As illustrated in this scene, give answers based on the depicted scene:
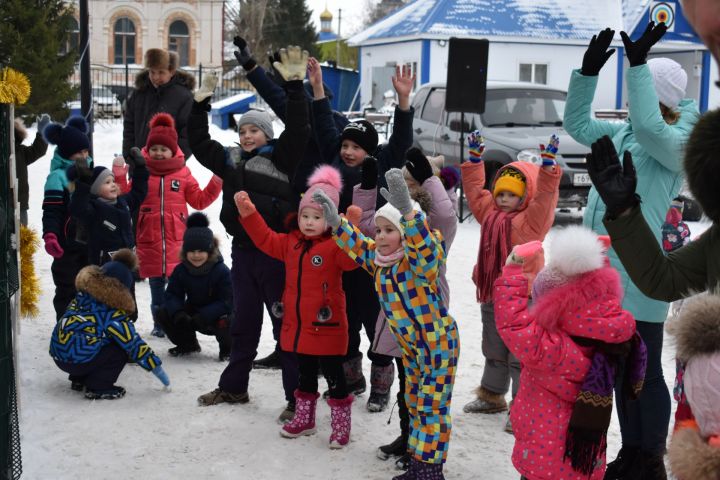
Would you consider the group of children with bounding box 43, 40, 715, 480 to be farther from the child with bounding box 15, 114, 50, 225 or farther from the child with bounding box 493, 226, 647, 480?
the child with bounding box 15, 114, 50, 225

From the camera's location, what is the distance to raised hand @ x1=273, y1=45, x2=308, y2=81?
4.77m

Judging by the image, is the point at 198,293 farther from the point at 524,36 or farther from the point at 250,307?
the point at 524,36

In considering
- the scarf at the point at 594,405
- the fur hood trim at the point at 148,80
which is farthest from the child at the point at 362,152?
the fur hood trim at the point at 148,80

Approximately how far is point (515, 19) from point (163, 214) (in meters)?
23.9

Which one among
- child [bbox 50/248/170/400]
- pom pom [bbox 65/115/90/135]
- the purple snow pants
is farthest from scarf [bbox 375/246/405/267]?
pom pom [bbox 65/115/90/135]

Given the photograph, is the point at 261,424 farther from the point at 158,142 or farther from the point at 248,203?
the point at 158,142

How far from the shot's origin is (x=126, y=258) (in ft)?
18.1

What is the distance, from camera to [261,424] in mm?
4941

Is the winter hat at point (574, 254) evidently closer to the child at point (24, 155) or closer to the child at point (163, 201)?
the child at point (163, 201)

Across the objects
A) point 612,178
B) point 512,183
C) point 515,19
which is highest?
point 515,19

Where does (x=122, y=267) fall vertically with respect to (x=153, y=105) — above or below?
below

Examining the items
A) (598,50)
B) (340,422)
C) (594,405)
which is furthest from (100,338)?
(598,50)

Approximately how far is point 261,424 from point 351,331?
0.76m

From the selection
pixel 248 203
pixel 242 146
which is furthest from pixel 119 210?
pixel 248 203
